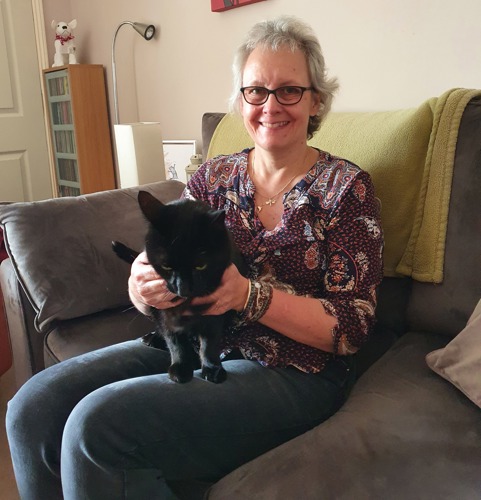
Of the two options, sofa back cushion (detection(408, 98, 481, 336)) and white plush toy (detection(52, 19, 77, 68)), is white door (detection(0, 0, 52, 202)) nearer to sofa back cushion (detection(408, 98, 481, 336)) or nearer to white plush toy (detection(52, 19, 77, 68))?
white plush toy (detection(52, 19, 77, 68))

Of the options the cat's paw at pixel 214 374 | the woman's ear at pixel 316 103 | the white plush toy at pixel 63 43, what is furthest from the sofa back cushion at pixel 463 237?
the white plush toy at pixel 63 43

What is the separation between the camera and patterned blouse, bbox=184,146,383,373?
1.01m

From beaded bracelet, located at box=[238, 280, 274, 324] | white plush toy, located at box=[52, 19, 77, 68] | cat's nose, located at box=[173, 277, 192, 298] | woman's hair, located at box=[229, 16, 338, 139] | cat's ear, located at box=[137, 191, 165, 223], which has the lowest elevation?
beaded bracelet, located at box=[238, 280, 274, 324]

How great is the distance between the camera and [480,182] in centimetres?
110

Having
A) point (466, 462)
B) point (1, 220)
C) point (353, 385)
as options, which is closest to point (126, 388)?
point (353, 385)

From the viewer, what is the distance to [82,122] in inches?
112

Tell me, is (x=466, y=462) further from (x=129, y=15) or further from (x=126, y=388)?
(x=129, y=15)

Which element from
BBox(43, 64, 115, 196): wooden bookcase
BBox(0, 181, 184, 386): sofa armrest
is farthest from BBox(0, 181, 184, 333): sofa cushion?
BBox(43, 64, 115, 196): wooden bookcase

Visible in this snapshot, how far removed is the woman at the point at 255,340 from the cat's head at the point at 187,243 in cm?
5

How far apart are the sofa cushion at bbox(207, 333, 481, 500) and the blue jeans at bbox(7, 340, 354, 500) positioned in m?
0.07

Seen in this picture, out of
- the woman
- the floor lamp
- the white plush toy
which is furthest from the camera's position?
the white plush toy

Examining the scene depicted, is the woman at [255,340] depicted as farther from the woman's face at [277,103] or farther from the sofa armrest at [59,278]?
the sofa armrest at [59,278]

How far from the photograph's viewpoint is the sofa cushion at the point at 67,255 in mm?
1306

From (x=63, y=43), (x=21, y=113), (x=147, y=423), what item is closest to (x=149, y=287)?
(x=147, y=423)
